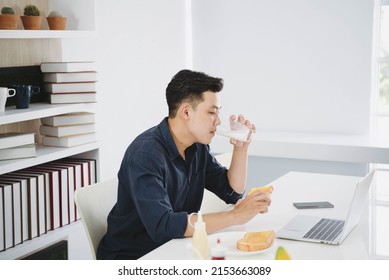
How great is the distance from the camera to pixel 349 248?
190 centimetres

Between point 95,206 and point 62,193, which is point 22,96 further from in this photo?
point 95,206

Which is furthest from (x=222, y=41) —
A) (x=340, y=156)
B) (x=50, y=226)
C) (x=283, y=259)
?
(x=283, y=259)

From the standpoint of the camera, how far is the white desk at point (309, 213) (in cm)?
183

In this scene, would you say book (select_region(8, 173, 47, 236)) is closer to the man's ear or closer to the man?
the man

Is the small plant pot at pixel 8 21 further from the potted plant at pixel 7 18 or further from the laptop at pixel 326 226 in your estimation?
the laptop at pixel 326 226

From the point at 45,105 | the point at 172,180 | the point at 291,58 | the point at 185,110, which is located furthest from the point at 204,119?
the point at 291,58

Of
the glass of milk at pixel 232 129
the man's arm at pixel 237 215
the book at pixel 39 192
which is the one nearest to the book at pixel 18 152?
the book at pixel 39 192

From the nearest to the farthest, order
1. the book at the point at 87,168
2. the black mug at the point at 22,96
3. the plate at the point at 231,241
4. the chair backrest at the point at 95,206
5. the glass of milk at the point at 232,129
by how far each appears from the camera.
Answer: the plate at the point at 231,241 < the chair backrest at the point at 95,206 < the glass of milk at the point at 232,129 < the black mug at the point at 22,96 < the book at the point at 87,168

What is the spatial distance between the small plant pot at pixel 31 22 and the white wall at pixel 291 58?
1.72m

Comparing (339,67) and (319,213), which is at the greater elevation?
(339,67)

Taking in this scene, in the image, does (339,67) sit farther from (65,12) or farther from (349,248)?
(349,248)

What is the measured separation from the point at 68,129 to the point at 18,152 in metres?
0.32
